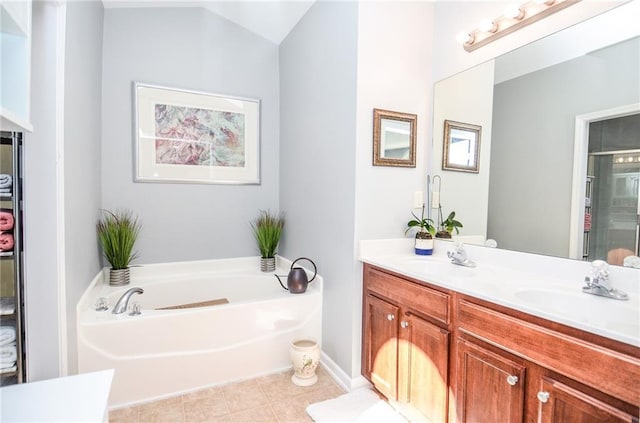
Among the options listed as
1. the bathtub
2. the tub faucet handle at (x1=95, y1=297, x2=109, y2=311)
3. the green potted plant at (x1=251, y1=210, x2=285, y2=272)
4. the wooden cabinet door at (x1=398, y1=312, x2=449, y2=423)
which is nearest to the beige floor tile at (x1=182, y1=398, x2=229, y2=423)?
the bathtub

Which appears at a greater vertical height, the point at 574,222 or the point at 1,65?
the point at 1,65

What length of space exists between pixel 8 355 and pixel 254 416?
1.18 metres

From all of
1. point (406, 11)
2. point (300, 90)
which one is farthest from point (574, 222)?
point (300, 90)

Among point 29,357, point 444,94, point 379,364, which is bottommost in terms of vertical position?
point 379,364

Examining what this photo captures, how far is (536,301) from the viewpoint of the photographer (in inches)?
56.0

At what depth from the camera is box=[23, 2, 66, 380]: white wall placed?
1356mm

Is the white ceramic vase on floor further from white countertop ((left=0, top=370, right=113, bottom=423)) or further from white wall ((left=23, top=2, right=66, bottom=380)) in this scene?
white wall ((left=23, top=2, right=66, bottom=380))

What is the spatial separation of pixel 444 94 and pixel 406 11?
59cm

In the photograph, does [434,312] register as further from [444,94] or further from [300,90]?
[300,90]

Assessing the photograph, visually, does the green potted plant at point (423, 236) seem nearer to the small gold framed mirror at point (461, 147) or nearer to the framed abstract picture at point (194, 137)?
the small gold framed mirror at point (461, 147)

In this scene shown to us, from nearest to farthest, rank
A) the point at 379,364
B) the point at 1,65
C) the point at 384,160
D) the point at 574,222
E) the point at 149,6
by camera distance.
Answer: the point at 1,65 < the point at 574,222 < the point at 379,364 < the point at 384,160 < the point at 149,6

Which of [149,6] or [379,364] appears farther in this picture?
[149,6]

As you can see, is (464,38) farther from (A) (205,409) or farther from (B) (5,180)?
(A) (205,409)

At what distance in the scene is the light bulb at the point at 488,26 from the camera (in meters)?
1.83
